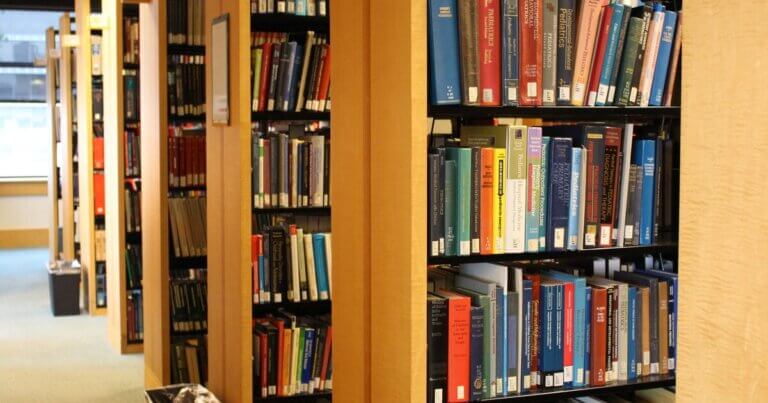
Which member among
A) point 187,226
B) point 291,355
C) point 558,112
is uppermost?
point 558,112

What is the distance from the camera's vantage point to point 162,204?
16.8 ft

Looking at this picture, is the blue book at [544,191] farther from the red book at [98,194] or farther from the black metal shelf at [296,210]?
the red book at [98,194]

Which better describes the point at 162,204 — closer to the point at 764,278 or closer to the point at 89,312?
the point at 89,312

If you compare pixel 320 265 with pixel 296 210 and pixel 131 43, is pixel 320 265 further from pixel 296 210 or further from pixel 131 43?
pixel 131 43

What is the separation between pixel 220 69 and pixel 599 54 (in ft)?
5.44

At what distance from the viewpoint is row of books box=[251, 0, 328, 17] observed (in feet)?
13.5

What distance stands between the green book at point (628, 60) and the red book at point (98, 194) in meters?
5.96

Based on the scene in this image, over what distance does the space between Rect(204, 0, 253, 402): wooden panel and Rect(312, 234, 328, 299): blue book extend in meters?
0.41

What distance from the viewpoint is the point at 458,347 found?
2.59 m

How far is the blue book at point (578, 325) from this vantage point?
283 cm

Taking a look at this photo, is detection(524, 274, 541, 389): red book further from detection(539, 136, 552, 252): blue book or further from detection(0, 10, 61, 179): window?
detection(0, 10, 61, 179): window

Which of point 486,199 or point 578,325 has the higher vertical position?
point 486,199

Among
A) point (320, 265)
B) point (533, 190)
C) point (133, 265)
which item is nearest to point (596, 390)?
point (533, 190)

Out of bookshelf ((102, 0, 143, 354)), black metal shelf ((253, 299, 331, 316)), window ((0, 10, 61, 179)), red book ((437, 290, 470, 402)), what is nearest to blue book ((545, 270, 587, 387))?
red book ((437, 290, 470, 402))
